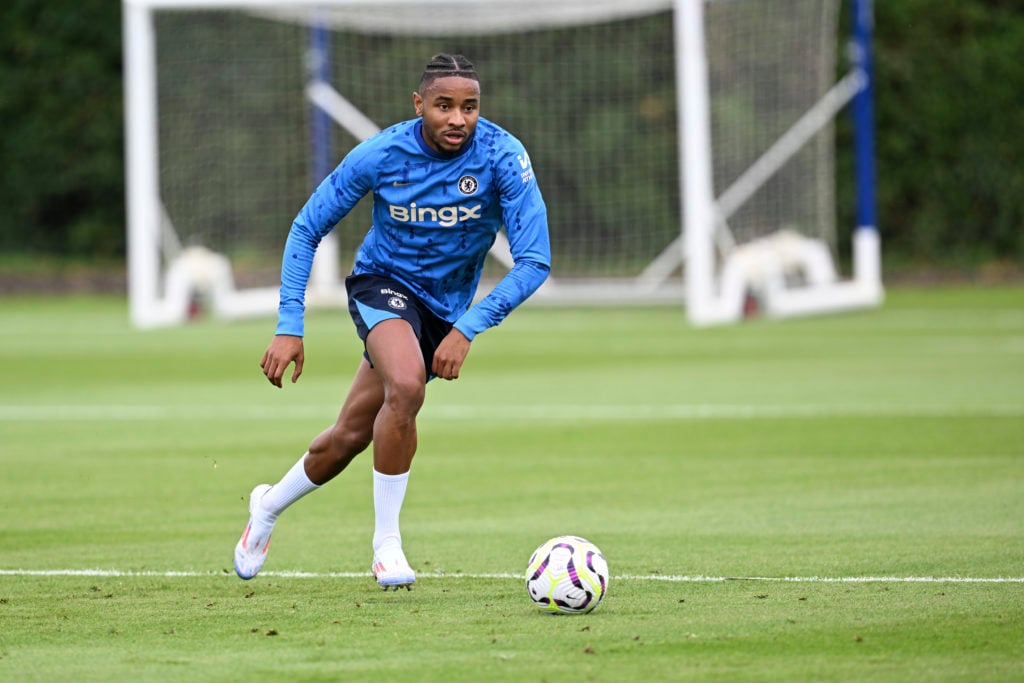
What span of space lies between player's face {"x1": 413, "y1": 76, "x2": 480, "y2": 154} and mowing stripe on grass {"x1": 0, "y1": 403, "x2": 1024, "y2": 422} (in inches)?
264

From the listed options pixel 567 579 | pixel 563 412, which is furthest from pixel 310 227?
pixel 563 412

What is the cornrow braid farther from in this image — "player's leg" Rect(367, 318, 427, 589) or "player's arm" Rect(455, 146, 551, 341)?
"player's leg" Rect(367, 318, 427, 589)

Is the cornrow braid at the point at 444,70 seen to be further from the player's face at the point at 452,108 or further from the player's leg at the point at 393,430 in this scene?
the player's leg at the point at 393,430

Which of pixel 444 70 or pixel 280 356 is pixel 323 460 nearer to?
pixel 280 356

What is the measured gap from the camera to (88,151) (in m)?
31.8

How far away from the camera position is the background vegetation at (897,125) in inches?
1129

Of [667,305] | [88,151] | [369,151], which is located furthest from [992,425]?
[88,151]

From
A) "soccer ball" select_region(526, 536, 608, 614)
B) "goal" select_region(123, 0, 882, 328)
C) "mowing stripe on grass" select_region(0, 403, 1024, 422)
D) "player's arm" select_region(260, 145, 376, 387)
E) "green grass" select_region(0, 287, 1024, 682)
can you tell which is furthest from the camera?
"goal" select_region(123, 0, 882, 328)

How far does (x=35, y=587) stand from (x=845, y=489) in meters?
4.57

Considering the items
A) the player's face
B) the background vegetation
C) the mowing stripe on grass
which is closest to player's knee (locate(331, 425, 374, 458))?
the player's face

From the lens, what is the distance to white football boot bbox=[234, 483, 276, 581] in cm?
716

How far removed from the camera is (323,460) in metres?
7.29

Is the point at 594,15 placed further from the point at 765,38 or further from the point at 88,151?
the point at 88,151

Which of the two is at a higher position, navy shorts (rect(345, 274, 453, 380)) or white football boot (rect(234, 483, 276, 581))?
navy shorts (rect(345, 274, 453, 380))
